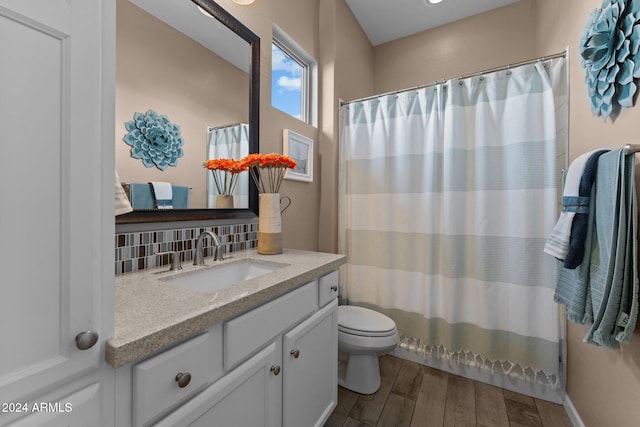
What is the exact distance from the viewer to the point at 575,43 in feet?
4.57

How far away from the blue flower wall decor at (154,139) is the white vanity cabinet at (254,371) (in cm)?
75

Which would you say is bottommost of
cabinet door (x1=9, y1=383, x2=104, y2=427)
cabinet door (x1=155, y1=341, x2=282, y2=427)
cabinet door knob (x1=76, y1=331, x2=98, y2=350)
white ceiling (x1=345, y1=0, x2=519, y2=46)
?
cabinet door (x1=155, y1=341, x2=282, y2=427)

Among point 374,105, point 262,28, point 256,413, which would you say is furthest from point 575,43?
point 256,413

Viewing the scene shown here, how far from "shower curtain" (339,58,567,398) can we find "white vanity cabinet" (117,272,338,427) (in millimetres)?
863

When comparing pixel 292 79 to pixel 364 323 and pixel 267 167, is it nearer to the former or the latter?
pixel 267 167

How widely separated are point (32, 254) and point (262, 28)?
1670mm

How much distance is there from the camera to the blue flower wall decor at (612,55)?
36.7 inches

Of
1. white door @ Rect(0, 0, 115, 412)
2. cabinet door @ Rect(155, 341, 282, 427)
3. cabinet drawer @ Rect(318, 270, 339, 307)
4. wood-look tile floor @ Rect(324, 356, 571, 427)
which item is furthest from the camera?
wood-look tile floor @ Rect(324, 356, 571, 427)

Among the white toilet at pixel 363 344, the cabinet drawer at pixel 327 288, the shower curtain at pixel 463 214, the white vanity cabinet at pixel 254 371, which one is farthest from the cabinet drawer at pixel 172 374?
the shower curtain at pixel 463 214

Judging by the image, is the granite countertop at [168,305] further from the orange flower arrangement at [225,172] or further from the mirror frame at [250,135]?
the orange flower arrangement at [225,172]

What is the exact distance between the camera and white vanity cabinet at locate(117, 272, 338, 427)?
1.97ft

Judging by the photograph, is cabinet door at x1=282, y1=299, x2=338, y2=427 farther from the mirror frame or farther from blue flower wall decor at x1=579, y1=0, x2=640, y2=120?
blue flower wall decor at x1=579, y1=0, x2=640, y2=120

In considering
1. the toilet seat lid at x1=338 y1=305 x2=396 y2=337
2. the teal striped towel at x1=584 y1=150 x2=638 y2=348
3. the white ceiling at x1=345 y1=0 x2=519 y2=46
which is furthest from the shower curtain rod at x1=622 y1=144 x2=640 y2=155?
the white ceiling at x1=345 y1=0 x2=519 y2=46

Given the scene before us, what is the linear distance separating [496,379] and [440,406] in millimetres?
480
